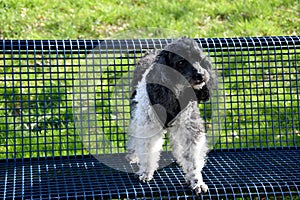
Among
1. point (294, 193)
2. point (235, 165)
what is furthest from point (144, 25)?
point (294, 193)

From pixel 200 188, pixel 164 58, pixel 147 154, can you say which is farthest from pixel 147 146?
pixel 164 58

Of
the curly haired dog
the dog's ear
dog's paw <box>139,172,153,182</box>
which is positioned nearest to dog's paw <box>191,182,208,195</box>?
the curly haired dog

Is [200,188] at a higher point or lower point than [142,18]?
lower

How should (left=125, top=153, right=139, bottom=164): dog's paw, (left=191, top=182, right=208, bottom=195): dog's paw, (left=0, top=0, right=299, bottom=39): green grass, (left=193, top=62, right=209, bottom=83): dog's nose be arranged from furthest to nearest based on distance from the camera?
(left=0, top=0, right=299, bottom=39): green grass → (left=125, top=153, right=139, bottom=164): dog's paw → (left=191, top=182, right=208, bottom=195): dog's paw → (left=193, top=62, right=209, bottom=83): dog's nose

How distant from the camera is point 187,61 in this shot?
2.97 metres

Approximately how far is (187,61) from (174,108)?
0.90ft

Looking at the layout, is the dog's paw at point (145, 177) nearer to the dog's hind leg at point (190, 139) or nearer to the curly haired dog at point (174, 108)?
the curly haired dog at point (174, 108)

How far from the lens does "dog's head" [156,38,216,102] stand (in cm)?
295

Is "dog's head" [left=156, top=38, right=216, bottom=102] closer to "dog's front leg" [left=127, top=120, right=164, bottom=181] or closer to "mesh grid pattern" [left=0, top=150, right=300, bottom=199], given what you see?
"dog's front leg" [left=127, top=120, right=164, bottom=181]

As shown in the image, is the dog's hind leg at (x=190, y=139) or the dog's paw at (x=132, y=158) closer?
the dog's hind leg at (x=190, y=139)

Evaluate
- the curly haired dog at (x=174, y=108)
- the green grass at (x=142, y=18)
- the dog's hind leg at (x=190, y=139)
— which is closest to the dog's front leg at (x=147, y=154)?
the curly haired dog at (x=174, y=108)

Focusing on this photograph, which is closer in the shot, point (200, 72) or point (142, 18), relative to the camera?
point (200, 72)

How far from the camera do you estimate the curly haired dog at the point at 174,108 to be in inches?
117

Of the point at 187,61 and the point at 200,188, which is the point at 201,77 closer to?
the point at 187,61
